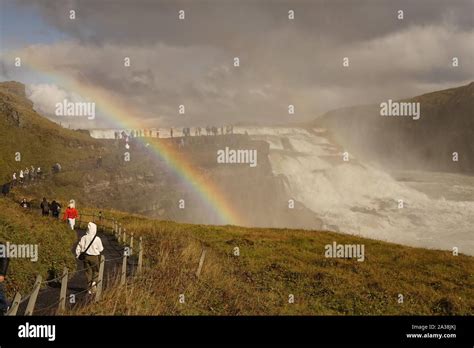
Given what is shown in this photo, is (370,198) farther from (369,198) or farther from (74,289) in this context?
(74,289)

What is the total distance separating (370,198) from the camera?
118812 millimetres

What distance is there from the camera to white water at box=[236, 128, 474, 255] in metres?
89.5

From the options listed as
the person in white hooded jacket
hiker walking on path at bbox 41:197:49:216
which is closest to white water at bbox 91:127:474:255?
hiker walking on path at bbox 41:197:49:216

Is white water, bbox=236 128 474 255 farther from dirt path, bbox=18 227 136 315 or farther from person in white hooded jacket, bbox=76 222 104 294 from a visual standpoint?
person in white hooded jacket, bbox=76 222 104 294

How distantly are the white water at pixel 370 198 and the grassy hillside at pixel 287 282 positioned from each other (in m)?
44.8

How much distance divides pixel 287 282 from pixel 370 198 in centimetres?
9836

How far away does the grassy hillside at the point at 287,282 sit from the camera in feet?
49.1

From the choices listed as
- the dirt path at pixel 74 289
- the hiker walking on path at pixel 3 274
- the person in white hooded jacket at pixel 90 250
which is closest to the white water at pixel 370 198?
the dirt path at pixel 74 289

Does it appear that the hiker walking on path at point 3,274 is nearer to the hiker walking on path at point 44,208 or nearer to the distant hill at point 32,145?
the hiker walking on path at point 44,208

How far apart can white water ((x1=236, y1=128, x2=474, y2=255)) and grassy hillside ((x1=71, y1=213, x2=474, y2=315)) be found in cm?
4485

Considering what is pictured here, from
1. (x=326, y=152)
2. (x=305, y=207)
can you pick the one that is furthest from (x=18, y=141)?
(x=326, y=152)

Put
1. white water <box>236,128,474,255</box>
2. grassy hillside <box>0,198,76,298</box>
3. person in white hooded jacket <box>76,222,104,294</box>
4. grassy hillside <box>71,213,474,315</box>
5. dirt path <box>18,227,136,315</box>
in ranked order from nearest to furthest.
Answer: dirt path <box>18,227,136,315</box> < person in white hooded jacket <box>76,222,104,294</box> < grassy hillside <box>71,213,474,315</box> < grassy hillside <box>0,198,76,298</box> < white water <box>236,128,474,255</box>

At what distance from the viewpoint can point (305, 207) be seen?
108m

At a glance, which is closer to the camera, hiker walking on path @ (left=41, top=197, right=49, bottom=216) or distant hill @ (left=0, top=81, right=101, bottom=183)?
hiker walking on path @ (left=41, top=197, right=49, bottom=216)
